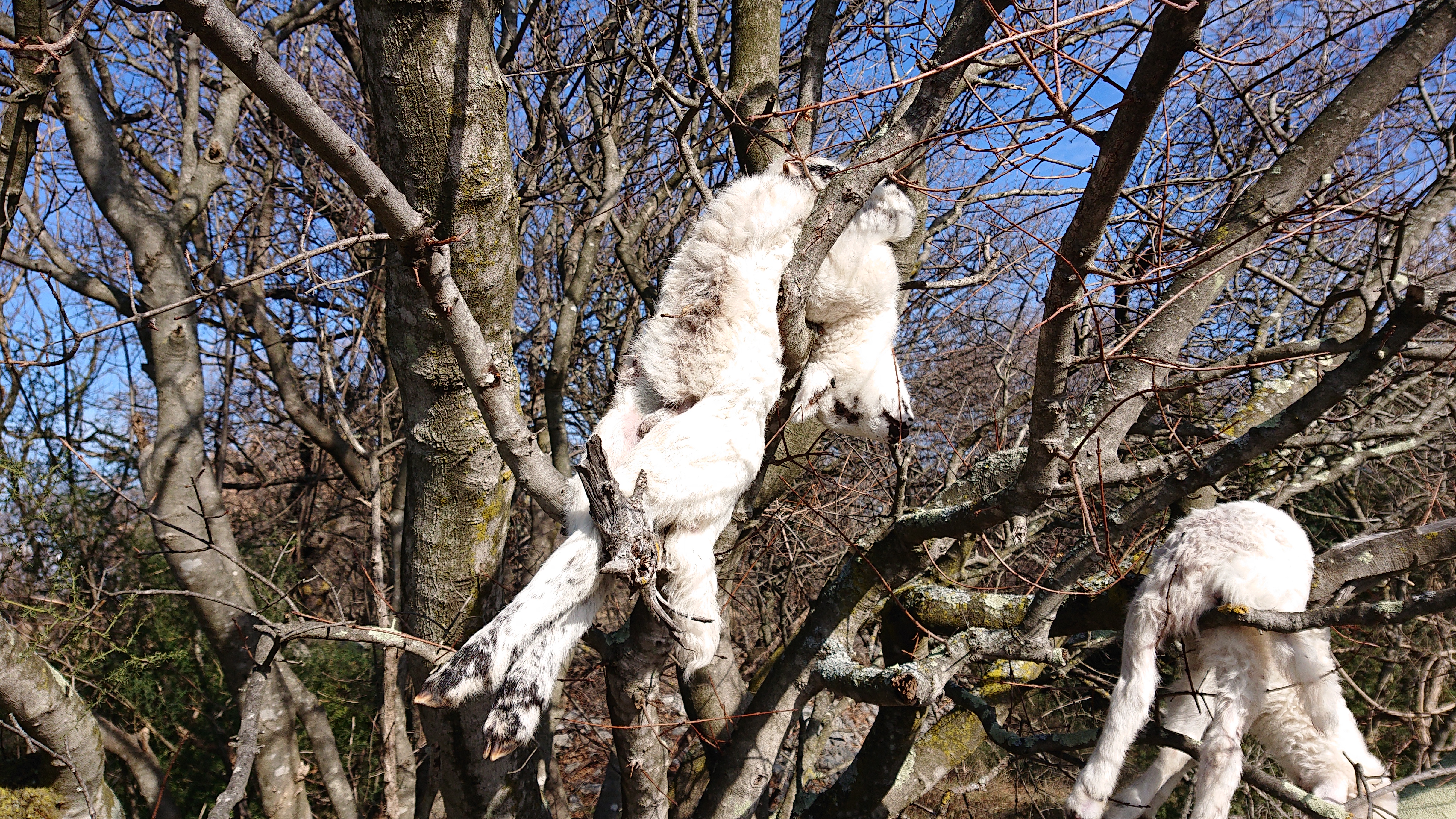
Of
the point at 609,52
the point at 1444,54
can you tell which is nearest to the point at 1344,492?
the point at 1444,54

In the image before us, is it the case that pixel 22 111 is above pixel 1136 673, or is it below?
above

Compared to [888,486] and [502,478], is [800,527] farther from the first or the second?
[502,478]

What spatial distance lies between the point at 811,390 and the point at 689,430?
1030 mm

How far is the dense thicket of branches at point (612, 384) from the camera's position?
8.60ft

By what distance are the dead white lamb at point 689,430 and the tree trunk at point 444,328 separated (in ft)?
1.83

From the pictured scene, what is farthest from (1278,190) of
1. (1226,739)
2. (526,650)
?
(526,650)

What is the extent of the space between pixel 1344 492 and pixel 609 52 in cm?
838

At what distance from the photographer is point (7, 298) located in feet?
18.4

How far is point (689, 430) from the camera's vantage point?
278cm

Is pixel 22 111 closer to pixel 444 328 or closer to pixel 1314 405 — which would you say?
pixel 444 328

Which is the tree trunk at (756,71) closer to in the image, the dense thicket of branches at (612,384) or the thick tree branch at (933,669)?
the dense thicket of branches at (612,384)

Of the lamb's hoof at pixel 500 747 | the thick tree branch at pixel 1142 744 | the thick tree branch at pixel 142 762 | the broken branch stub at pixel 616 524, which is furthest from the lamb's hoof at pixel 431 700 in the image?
the thick tree branch at pixel 142 762

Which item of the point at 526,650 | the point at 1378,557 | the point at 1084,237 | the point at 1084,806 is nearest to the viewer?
the point at 1084,237

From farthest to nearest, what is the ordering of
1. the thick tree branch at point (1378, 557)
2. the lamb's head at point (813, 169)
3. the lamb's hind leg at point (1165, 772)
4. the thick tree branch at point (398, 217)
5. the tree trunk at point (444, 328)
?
the lamb's hind leg at point (1165, 772)
the lamb's head at point (813, 169)
the thick tree branch at point (1378, 557)
the tree trunk at point (444, 328)
the thick tree branch at point (398, 217)
